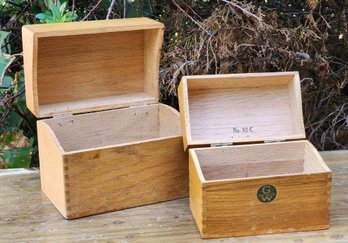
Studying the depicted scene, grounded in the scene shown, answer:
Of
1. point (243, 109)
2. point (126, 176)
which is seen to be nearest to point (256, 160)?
point (243, 109)

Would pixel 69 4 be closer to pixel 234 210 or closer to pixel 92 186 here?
pixel 92 186

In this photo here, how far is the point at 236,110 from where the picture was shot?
1.39 m

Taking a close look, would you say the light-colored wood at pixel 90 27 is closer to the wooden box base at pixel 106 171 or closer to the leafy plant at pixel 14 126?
the wooden box base at pixel 106 171

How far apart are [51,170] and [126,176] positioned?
0.53ft

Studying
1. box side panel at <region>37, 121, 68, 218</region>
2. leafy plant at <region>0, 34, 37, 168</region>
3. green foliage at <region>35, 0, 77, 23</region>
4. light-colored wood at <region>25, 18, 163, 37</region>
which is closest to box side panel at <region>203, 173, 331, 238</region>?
box side panel at <region>37, 121, 68, 218</region>

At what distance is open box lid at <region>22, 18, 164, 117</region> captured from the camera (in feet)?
4.70

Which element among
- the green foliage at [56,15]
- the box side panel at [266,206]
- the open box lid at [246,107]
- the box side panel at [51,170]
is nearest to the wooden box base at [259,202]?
the box side panel at [266,206]

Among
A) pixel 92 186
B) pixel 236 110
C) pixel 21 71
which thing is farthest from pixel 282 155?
pixel 21 71

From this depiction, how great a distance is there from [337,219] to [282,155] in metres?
0.17

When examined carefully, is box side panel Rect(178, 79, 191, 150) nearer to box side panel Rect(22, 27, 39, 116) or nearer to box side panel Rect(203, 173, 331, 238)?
box side panel Rect(203, 173, 331, 238)

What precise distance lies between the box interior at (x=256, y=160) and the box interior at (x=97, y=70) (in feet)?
0.95

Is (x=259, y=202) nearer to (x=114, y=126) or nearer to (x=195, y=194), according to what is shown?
(x=195, y=194)

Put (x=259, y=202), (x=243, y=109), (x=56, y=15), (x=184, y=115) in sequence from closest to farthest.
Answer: (x=259, y=202), (x=184, y=115), (x=243, y=109), (x=56, y=15)

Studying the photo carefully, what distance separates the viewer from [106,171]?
126 centimetres
